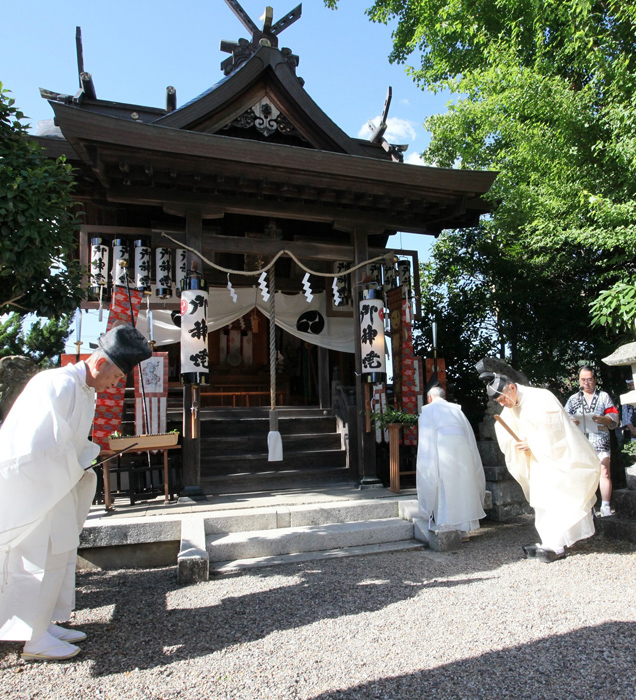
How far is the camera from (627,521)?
5707 millimetres

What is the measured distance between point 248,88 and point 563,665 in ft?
30.5

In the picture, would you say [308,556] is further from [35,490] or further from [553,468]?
[35,490]

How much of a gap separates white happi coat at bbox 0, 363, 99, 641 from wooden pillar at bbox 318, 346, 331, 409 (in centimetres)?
743

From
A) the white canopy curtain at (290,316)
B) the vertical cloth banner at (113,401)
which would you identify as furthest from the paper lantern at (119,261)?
the white canopy curtain at (290,316)

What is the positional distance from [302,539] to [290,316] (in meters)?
5.43

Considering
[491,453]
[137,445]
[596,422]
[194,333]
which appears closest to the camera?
[596,422]

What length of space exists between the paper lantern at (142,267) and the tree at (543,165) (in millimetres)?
7445

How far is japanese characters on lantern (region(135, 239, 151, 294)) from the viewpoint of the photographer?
28.1ft

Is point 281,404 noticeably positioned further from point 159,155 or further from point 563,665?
point 563,665

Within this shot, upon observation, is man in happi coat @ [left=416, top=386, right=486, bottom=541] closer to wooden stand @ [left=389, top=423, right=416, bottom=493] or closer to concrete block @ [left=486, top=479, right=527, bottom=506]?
concrete block @ [left=486, top=479, right=527, bottom=506]

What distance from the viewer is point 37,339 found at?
1972cm

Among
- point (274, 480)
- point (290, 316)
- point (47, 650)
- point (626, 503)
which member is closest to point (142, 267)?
point (290, 316)

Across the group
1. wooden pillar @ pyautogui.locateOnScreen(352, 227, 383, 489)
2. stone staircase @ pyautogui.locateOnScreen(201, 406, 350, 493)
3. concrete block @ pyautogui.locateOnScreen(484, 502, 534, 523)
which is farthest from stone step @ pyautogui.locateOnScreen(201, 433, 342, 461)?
concrete block @ pyautogui.locateOnScreen(484, 502, 534, 523)

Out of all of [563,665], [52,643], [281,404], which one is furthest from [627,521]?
[281,404]
